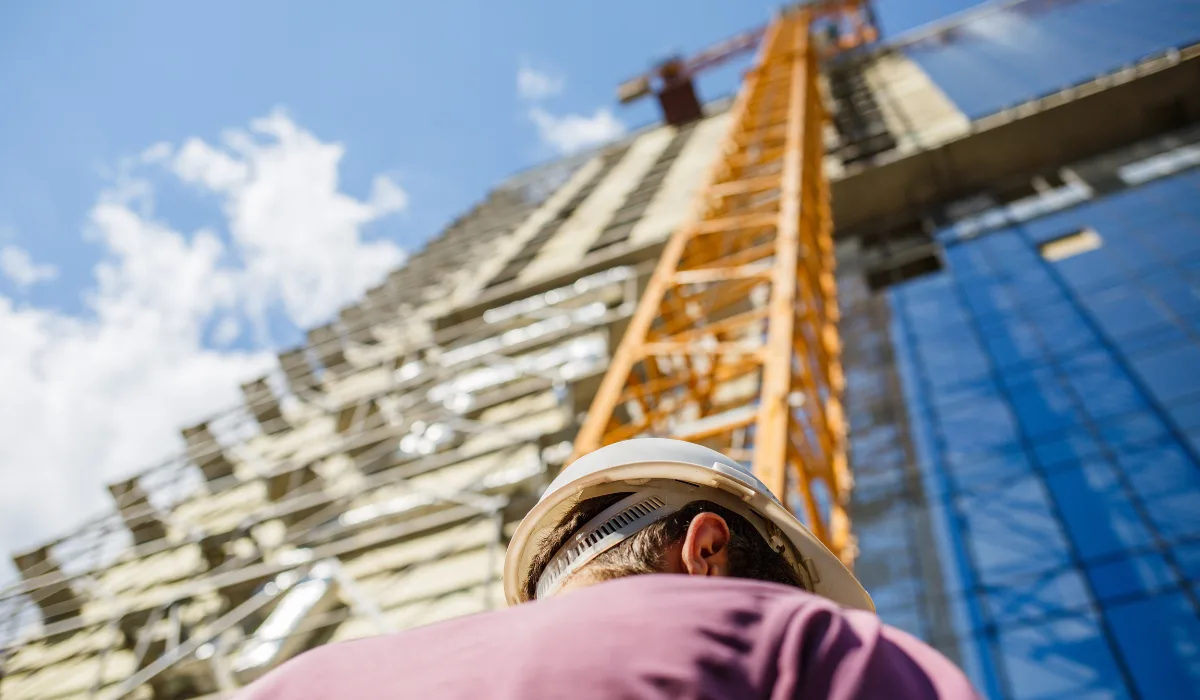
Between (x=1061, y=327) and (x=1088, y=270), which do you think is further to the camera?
(x=1088, y=270)

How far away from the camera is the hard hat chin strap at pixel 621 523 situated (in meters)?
1.79

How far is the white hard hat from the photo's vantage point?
183 centimetres

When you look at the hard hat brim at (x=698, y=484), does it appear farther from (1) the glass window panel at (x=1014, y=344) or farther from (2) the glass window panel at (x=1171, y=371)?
(1) the glass window panel at (x=1014, y=344)

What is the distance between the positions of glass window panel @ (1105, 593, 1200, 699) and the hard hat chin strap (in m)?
6.43

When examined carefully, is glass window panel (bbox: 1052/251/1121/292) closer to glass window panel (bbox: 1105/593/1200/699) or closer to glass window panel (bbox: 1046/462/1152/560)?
glass window panel (bbox: 1046/462/1152/560)

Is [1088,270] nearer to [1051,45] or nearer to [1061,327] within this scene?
[1061,327]

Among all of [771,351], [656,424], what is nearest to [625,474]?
[771,351]

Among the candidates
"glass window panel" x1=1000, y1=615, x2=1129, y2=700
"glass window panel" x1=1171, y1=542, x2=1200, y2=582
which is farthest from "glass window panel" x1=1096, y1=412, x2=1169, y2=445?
"glass window panel" x1=1000, y1=615, x2=1129, y2=700

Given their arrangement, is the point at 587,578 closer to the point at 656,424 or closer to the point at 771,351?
the point at 771,351

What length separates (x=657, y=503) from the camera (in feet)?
6.10

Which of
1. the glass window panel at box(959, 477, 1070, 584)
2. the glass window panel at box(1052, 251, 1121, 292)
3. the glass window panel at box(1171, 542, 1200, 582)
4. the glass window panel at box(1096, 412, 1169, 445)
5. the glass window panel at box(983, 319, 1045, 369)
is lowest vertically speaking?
the glass window panel at box(1171, 542, 1200, 582)

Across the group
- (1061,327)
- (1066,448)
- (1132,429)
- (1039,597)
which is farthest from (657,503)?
(1061,327)

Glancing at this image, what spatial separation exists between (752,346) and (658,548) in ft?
24.3

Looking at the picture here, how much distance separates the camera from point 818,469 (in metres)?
7.86
